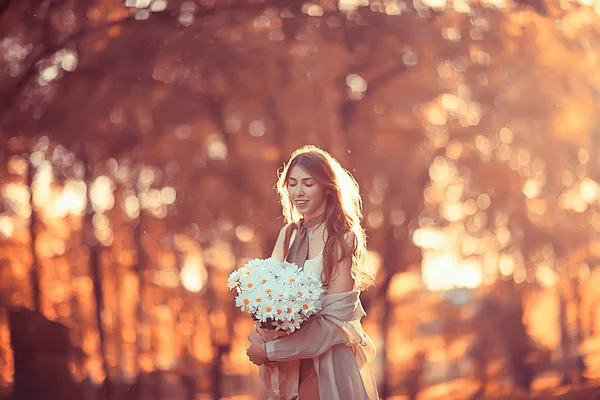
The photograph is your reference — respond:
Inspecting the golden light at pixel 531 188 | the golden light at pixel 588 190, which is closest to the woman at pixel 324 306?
the golden light at pixel 531 188

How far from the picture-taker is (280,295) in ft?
8.23

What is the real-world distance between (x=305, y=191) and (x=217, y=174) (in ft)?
8.47

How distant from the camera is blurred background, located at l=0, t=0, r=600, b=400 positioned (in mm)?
5184

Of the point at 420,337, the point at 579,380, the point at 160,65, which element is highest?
the point at 160,65

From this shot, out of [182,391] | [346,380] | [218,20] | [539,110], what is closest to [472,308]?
[539,110]

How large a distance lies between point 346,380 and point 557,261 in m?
3.28

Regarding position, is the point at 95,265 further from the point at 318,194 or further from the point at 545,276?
the point at 545,276

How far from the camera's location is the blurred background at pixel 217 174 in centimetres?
518

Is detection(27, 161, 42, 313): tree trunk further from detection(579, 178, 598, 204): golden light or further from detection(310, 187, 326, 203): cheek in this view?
detection(579, 178, 598, 204): golden light

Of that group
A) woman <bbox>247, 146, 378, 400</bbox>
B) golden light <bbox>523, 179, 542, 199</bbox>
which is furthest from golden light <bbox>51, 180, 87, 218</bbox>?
golden light <bbox>523, 179, 542, 199</bbox>

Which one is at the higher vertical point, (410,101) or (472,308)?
(410,101)

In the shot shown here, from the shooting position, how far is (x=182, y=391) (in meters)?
5.19

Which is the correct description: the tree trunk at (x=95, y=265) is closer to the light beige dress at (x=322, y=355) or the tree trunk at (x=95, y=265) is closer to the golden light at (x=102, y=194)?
the golden light at (x=102, y=194)

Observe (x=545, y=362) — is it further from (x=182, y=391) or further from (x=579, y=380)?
(x=182, y=391)
